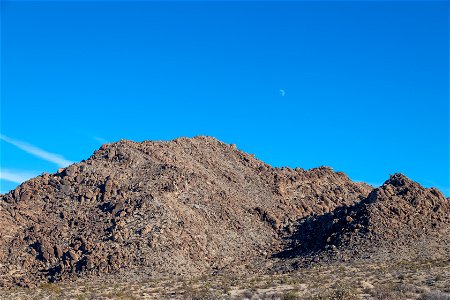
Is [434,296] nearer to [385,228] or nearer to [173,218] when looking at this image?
[385,228]

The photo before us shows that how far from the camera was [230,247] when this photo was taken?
6112 centimetres

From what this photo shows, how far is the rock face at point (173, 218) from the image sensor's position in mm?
55406

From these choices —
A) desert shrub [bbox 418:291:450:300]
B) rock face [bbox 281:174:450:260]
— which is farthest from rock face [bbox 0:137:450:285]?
desert shrub [bbox 418:291:450:300]

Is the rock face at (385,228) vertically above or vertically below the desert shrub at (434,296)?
above

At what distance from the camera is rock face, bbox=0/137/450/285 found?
55406mm

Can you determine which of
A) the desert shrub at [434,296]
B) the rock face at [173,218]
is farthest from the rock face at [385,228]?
the desert shrub at [434,296]

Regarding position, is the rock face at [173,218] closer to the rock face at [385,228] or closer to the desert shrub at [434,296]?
the rock face at [385,228]

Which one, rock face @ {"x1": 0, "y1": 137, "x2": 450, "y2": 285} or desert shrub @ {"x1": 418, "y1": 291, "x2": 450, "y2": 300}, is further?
rock face @ {"x1": 0, "y1": 137, "x2": 450, "y2": 285}

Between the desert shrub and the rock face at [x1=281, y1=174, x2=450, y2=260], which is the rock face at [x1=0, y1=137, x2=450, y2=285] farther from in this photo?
the desert shrub

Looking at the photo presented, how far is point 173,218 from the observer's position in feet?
202

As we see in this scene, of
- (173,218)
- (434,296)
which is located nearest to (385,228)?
(173,218)

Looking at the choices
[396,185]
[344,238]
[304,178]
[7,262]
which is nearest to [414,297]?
[344,238]

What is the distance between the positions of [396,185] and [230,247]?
74.7 feet

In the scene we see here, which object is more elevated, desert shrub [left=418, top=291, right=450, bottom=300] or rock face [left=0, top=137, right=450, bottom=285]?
rock face [left=0, top=137, right=450, bottom=285]
